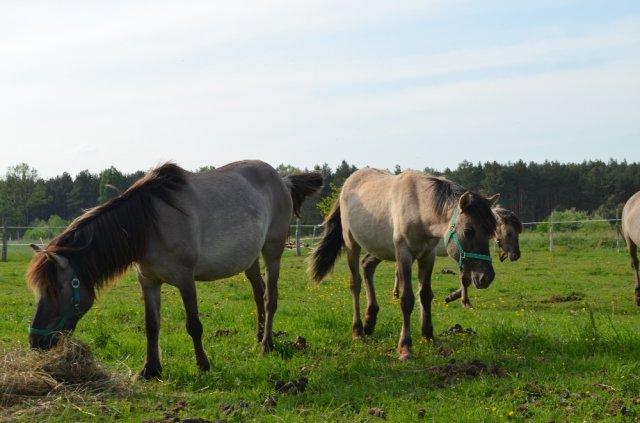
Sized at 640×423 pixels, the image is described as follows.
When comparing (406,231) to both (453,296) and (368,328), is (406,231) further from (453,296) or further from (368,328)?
(453,296)

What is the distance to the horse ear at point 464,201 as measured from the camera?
262 inches

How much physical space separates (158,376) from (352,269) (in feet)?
11.7

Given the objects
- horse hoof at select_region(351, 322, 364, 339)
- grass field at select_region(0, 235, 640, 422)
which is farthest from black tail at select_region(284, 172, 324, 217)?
horse hoof at select_region(351, 322, 364, 339)

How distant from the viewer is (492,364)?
6.32 meters

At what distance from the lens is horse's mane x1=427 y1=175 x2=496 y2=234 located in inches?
264

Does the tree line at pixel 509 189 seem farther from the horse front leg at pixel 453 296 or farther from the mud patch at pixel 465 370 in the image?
the mud patch at pixel 465 370

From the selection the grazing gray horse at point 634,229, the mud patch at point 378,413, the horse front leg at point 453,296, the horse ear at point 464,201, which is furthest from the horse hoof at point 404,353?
the grazing gray horse at point 634,229

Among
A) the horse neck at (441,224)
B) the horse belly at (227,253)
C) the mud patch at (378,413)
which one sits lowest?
the mud patch at (378,413)

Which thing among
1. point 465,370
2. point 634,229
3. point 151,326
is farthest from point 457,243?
point 634,229

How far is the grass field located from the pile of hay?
0.22 meters

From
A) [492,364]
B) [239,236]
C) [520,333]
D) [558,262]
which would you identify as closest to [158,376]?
[239,236]

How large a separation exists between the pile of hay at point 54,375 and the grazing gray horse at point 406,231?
3.00 metres

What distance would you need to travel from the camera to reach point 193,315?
636 centimetres

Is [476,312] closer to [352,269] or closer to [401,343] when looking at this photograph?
[352,269]
